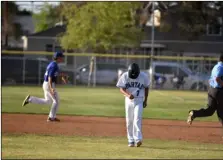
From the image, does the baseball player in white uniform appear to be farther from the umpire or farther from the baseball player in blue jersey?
the baseball player in blue jersey

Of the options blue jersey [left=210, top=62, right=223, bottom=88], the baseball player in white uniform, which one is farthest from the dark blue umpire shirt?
the baseball player in white uniform

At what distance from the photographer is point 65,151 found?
35.0ft

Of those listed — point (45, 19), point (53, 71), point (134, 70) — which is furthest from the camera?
point (45, 19)

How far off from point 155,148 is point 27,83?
101ft

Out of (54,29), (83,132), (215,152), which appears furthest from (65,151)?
(54,29)

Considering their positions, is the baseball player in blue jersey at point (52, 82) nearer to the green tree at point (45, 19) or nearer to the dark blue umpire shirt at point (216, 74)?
Answer: the dark blue umpire shirt at point (216, 74)

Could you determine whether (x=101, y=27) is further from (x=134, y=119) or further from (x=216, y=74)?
(x=134, y=119)

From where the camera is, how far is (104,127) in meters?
16.0

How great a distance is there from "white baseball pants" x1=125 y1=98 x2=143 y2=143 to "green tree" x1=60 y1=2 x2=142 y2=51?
111 feet

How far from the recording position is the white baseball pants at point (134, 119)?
1196 centimetres

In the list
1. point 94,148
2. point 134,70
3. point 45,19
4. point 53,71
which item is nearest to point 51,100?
point 53,71

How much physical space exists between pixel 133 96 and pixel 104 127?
13.5ft

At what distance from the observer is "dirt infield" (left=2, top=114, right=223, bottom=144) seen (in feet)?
47.2

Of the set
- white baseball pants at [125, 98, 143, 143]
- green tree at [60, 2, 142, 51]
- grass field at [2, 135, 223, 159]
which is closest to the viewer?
grass field at [2, 135, 223, 159]
